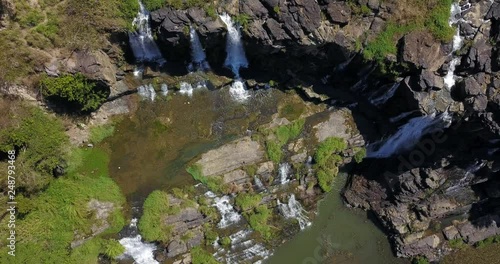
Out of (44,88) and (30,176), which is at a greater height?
(44,88)

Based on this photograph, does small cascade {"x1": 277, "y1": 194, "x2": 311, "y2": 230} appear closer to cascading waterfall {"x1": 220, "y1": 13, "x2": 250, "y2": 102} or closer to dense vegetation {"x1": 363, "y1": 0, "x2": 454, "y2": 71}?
cascading waterfall {"x1": 220, "y1": 13, "x2": 250, "y2": 102}

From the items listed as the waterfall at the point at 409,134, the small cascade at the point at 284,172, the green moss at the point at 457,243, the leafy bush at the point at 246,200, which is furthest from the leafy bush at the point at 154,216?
the green moss at the point at 457,243

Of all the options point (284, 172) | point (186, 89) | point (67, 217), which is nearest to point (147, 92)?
point (186, 89)

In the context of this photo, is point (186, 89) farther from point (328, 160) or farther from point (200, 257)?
point (200, 257)

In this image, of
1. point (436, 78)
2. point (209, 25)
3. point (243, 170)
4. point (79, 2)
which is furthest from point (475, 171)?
point (79, 2)

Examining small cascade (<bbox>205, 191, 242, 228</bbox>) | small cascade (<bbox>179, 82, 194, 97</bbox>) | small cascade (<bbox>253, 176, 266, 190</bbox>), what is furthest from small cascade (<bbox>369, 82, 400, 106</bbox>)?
small cascade (<bbox>179, 82, 194, 97</bbox>)

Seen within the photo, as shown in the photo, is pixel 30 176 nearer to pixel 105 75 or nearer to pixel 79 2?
pixel 105 75

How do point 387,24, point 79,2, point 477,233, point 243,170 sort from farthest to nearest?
1. point 477,233
2. point 243,170
3. point 387,24
4. point 79,2
